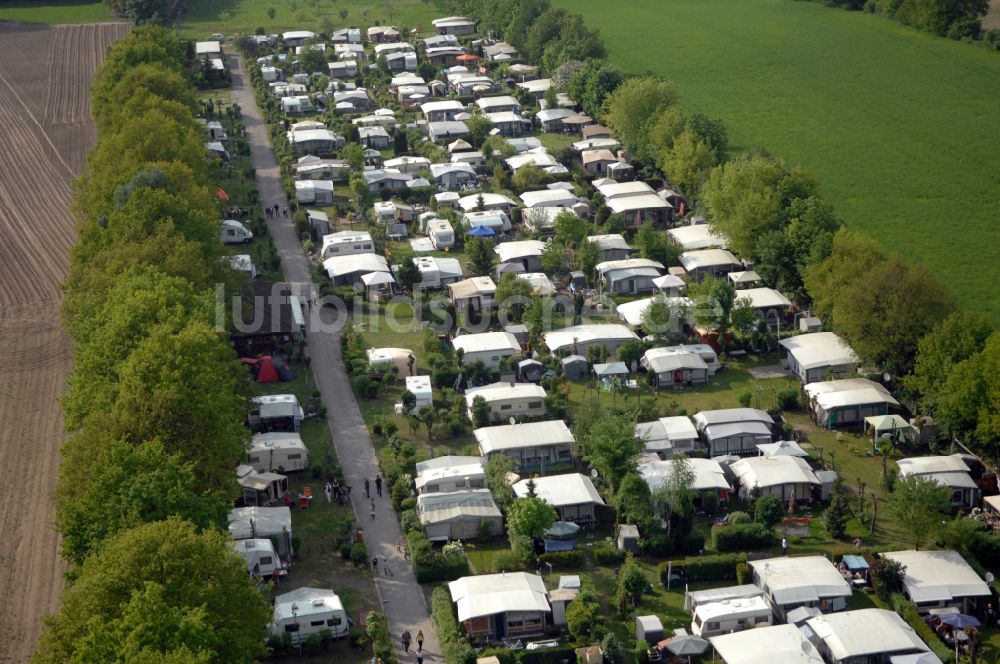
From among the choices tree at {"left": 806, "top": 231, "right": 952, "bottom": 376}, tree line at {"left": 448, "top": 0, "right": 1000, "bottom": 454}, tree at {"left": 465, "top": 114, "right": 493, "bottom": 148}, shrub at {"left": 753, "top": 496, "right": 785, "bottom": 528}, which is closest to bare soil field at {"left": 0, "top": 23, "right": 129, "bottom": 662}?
shrub at {"left": 753, "top": 496, "right": 785, "bottom": 528}

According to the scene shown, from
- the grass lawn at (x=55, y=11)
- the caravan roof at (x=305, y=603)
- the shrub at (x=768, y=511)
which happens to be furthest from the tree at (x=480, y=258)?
the grass lawn at (x=55, y=11)

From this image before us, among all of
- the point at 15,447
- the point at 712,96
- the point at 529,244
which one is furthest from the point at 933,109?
the point at 15,447

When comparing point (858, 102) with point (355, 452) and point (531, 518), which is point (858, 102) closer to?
point (355, 452)

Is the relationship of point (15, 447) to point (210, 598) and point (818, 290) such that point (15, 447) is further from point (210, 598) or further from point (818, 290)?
point (818, 290)

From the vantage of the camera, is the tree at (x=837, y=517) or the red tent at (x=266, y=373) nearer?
the tree at (x=837, y=517)

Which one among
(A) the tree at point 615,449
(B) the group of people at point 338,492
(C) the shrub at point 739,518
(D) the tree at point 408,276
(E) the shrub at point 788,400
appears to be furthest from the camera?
(D) the tree at point 408,276

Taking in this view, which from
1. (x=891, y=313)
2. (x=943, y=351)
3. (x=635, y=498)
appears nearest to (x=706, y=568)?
(x=635, y=498)

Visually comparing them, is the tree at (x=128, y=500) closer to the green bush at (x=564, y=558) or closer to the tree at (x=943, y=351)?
the green bush at (x=564, y=558)
